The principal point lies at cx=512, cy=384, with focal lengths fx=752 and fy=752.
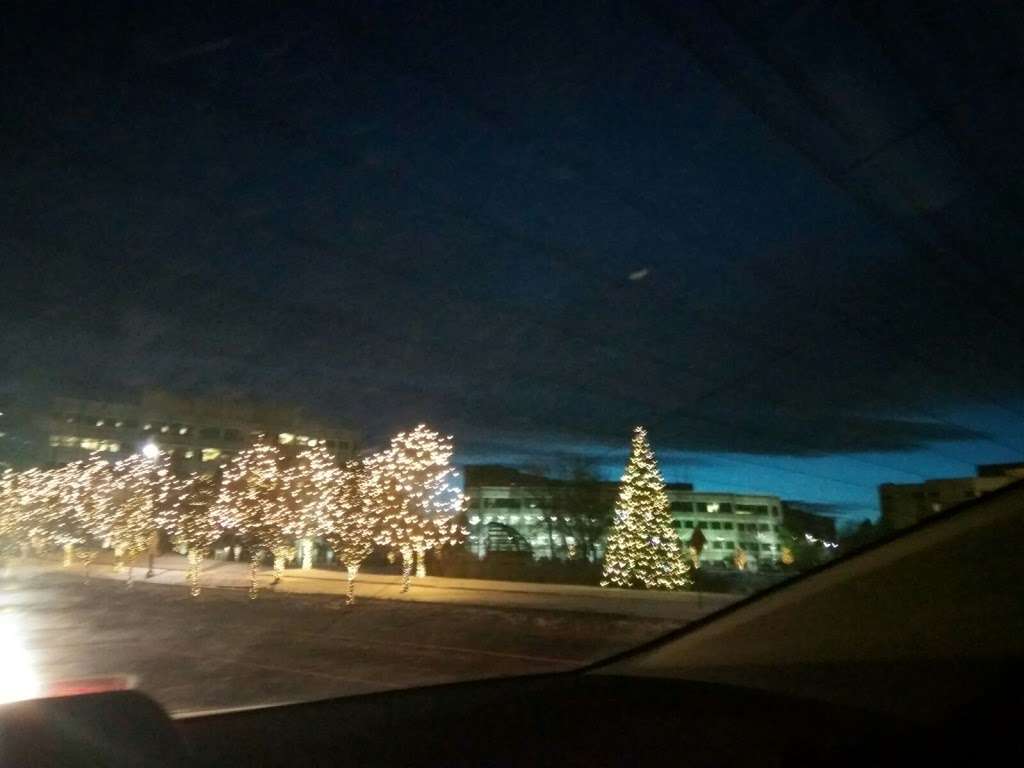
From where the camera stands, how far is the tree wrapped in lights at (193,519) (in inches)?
813

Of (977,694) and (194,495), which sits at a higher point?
(194,495)

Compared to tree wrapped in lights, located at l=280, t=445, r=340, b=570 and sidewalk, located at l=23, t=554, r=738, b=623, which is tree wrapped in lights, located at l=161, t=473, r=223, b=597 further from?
tree wrapped in lights, located at l=280, t=445, r=340, b=570

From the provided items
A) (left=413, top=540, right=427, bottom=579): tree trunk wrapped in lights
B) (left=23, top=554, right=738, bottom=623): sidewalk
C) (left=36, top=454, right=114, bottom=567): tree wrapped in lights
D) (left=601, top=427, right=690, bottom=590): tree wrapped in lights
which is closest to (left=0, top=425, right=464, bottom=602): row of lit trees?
(left=36, top=454, right=114, bottom=567): tree wrapped in lights

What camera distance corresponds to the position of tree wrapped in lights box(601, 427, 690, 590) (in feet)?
74.6

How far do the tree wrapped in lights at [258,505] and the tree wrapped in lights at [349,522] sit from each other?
126 centimetres

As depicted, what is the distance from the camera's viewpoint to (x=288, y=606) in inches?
626

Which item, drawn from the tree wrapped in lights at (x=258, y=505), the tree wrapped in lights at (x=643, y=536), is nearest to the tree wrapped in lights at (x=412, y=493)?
the tree wrapped in lights at (x=258, y=505)

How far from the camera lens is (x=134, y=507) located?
2056 centimetres

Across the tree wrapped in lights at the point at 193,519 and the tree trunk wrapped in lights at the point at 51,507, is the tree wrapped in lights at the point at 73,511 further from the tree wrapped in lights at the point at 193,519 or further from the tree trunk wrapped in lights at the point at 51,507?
the tree wrapped in lights at the point at 193,519

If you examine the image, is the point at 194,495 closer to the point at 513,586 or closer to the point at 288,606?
the point at 288,606

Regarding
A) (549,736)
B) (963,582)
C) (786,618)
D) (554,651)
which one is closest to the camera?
(549,736)

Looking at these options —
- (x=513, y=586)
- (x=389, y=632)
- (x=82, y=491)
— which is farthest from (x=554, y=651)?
(x=82, y=491)

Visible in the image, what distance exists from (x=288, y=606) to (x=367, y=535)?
490 centimetres

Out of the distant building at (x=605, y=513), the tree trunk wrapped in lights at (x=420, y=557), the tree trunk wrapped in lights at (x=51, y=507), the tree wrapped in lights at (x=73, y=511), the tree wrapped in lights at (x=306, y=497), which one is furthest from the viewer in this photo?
the distant building at (x=605, y=513)
